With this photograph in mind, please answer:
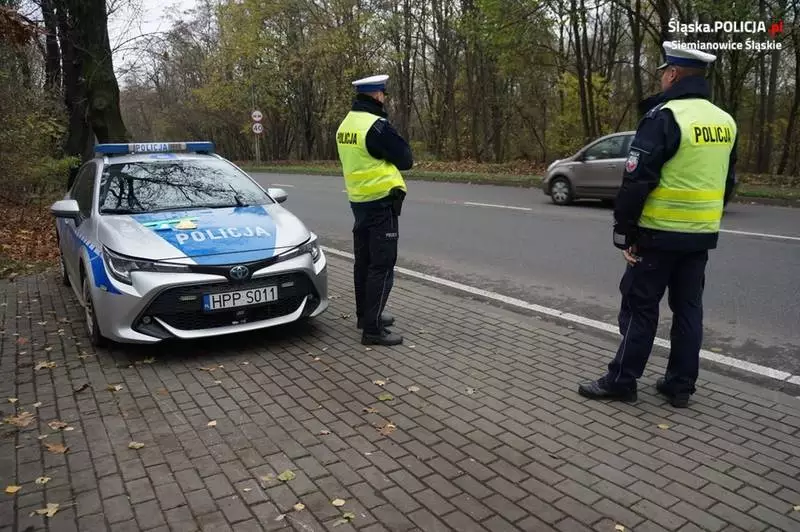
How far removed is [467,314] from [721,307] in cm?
240

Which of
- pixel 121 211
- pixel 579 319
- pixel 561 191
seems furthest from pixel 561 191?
pixel 121 211

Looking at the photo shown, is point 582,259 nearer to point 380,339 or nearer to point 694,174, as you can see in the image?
point 380,339

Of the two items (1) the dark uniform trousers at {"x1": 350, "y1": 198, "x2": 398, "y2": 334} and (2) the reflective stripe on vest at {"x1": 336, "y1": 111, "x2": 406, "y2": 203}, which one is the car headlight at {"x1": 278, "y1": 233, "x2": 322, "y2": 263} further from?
(2) the reflective stripe on vest at {"x1": 336, "y1": 111, "x2": 406, "y2": 203}

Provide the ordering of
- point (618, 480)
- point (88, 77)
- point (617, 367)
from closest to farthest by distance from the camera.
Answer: point (618, 480) → point (617, 367) → point (88, 77)

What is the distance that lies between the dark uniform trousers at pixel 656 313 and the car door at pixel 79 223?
4407 mm

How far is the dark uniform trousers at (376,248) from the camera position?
523 centimetres

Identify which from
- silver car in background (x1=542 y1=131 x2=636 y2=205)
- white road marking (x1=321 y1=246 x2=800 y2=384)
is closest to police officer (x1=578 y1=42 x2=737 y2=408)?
white road marking (x1=321 y1=246 x2=800 y2=384)

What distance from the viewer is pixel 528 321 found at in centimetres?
601

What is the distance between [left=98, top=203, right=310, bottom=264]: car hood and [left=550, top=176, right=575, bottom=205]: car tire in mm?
10018

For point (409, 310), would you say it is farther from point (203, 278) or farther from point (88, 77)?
point (88, 77)

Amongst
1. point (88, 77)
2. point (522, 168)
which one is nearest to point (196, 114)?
point (522, 168)

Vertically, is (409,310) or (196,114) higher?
(196,114)

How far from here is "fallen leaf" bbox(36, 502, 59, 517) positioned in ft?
10.2

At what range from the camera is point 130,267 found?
493 cm
